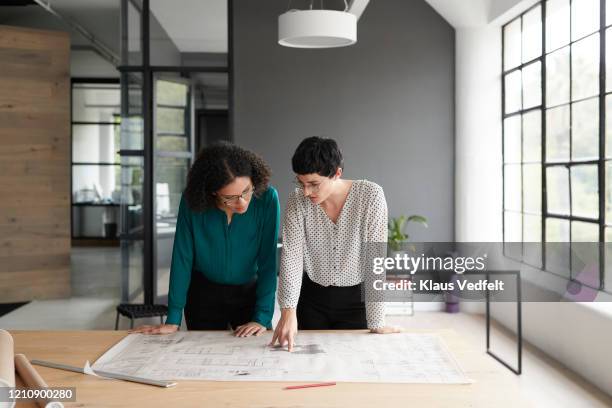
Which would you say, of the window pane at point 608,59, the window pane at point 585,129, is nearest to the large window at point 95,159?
the window pane at point 585,129

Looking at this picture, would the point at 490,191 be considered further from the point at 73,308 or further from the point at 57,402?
the point at 57,402

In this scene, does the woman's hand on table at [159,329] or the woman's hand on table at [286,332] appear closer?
the woman's hand on table at [286,332]

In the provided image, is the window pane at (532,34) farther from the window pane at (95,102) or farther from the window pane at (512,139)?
the window pane at (95,102)

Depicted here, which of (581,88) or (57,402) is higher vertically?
(581,88)

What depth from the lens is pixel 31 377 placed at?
5.88 ft

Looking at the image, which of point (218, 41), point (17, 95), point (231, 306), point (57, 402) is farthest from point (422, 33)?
point (57, 402)

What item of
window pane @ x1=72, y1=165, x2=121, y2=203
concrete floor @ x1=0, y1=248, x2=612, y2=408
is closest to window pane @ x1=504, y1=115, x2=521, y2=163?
concrete floor @ x1=0, y1=248, x2=612, y2=408

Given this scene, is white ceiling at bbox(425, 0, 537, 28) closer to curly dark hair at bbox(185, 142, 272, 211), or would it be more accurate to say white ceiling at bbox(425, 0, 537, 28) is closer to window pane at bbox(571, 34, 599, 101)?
window pane at bbox(571, 34, 599, 101)

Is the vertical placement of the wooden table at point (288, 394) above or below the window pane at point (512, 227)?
below

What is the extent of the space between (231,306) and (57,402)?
3.79 feet

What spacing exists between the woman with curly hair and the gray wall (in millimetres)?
4138

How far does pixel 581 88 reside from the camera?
4.84m

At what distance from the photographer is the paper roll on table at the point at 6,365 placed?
159 centimetres

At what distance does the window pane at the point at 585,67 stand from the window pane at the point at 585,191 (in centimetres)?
51
